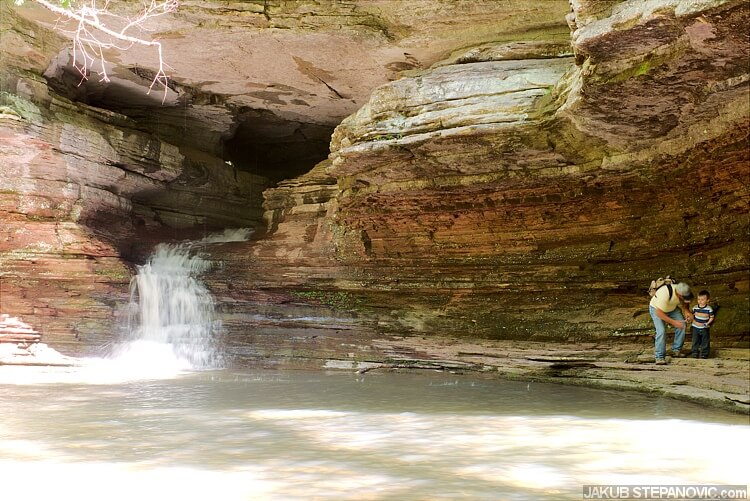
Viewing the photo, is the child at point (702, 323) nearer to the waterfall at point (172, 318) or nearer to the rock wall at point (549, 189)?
the rock wall at point (549, 189)

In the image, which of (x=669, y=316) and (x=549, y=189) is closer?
(x=669, y=316)

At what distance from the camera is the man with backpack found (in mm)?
8938

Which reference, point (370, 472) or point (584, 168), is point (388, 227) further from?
point (370, 472)

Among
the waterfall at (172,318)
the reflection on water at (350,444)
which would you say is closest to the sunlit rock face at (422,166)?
the waterfall at (172,318)

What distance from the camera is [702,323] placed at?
8.60 m

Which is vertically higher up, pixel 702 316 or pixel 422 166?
pixel 422 166

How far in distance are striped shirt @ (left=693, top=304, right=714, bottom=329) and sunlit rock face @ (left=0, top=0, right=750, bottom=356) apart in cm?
60

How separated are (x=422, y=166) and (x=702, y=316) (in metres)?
4.78

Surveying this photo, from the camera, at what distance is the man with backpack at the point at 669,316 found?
352 inches

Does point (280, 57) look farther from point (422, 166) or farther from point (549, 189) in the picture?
point (549, 189)

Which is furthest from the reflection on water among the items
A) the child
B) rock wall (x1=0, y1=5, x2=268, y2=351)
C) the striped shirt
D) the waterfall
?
rock wall (x1=0, y1=5, x2=268, y2=351)

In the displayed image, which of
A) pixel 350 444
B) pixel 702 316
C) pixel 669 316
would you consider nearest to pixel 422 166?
pixel 669 316

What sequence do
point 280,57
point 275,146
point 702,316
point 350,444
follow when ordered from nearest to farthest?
1. point 350,444
2. point 702,316
3. point 280,57
4. point 275,146

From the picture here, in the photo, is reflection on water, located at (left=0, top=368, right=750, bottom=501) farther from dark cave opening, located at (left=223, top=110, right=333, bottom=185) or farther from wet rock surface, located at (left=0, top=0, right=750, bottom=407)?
dark cave opening, located at (left=223, top=110, right=333, bottom=185)
